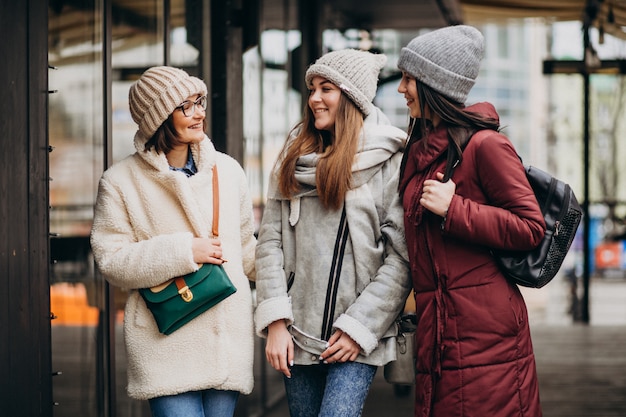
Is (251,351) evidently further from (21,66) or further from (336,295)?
(21,66)

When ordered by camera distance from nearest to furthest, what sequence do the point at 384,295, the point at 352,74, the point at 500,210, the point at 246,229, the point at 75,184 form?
the point at 500,210
the point at 384,295
the point at 352,74
the point at 246,229
the point at 75,184

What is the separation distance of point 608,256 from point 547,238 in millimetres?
23038

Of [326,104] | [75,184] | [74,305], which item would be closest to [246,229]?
[326,104]

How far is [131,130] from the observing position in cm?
500

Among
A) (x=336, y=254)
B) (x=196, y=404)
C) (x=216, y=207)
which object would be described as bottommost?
(x=196, y=404)

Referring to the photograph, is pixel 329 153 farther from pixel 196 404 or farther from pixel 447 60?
pixel 196 404

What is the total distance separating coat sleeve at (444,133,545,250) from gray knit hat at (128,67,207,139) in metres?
0.98

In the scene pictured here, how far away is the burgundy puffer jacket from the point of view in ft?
9.78

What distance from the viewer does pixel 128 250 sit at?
3.30 meters

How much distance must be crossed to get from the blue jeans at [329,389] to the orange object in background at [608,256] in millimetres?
22135

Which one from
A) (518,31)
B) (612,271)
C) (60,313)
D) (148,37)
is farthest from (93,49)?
(518,31)

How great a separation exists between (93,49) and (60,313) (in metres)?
1.23

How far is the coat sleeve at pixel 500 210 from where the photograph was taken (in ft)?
9.71

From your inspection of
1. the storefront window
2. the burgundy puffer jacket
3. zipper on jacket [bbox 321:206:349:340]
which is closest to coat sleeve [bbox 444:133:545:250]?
the burgundy puffer jacket
